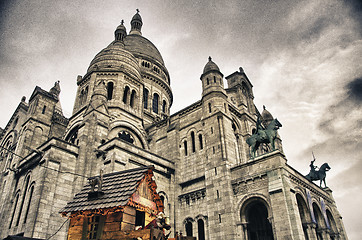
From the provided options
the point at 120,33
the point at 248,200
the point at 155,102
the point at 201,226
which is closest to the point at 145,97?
the point at 155,102

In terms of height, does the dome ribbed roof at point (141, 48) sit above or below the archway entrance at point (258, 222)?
above

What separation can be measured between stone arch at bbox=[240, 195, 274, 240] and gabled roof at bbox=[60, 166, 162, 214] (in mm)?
12027

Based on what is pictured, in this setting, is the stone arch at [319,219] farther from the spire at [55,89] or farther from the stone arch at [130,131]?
the spire at [55,89]

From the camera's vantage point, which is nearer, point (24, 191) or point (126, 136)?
point (24, 191)

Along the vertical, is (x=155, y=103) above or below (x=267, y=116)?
above

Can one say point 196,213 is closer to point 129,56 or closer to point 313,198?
point 313,198

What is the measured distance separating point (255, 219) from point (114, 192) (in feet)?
50.7

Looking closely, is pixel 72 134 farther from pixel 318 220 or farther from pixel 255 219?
pixel 318 220

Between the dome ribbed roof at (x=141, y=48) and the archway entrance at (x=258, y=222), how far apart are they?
2984cm

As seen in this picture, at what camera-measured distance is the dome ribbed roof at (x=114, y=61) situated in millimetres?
30666

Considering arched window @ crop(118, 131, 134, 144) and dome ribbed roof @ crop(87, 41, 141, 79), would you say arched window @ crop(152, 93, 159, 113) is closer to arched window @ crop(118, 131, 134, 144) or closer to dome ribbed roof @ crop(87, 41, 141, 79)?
dome ribbed roof @ crop(87, 41, 141, 79)

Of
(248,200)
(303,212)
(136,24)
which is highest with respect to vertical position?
(136,24)

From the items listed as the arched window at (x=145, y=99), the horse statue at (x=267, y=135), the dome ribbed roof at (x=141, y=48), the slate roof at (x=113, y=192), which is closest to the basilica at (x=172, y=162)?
→ the horse statue at (x=267, y=135)

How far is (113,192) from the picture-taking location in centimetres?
797
